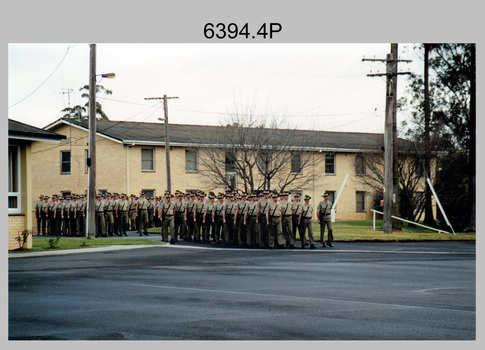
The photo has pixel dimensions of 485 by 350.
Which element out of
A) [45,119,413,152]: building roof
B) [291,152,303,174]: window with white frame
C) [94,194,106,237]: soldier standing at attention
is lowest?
[94,194,106,237]: soldier standing at attention

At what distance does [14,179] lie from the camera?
53.6 ft

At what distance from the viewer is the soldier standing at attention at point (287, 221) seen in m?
20.7

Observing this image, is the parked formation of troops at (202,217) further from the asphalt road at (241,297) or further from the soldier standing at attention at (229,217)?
the asphalt road at (241,297)

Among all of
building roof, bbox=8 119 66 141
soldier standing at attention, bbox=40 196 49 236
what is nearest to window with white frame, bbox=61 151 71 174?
soldier standing at attention, bbox=40 196 49 236

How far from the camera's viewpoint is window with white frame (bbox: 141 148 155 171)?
27.2 m

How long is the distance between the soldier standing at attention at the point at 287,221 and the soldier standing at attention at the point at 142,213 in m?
7.45

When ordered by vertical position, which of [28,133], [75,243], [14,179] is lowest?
[75,243]

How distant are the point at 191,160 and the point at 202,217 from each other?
14.5 ft

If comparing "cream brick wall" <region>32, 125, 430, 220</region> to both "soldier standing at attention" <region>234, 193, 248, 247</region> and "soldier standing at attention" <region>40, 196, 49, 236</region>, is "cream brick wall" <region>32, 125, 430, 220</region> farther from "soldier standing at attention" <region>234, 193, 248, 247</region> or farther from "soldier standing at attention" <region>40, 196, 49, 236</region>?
"soldier standing at attention" <region>234, 193, 248, 247</region>

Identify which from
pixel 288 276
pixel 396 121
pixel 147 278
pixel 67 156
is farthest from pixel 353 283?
pixel 396 121

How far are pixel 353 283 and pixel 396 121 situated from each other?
1533 centimetres

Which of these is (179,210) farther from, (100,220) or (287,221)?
(287,221)

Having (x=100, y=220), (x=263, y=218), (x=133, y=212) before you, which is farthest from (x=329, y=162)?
(x=100, y=220)

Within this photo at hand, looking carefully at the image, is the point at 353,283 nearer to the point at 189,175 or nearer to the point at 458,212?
the point at 458,212
